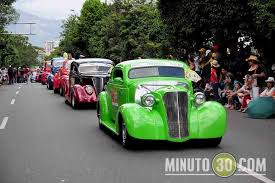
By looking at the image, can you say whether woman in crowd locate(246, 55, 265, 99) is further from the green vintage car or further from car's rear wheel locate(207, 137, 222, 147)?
car's rear wheel locate(207, 137, 222, 147)

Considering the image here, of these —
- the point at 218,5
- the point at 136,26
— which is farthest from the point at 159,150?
the point at 136,26

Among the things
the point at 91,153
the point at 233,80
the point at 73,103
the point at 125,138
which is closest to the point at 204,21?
the point at 233,80

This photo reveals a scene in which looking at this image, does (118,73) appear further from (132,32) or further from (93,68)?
(132,32)

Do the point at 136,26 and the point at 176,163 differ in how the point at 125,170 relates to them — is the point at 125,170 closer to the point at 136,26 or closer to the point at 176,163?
the point at 176,163

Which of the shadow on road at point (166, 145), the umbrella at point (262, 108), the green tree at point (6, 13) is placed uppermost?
the green tree at point (6, 13)

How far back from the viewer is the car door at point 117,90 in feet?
35.5

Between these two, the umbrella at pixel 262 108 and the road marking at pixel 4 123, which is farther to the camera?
the umbrella at pixel 262 108

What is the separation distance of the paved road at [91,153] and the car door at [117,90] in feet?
2.40

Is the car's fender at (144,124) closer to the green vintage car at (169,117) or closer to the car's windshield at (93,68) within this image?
the green vintage car at (169,117)

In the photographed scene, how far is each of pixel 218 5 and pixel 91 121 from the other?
27.6 feet

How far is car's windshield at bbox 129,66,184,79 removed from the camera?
10969 millimetres

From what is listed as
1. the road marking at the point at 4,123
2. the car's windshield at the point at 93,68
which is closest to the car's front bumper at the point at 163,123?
the road marking at the point at 4,123

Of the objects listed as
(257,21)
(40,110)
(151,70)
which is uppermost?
(257,21)

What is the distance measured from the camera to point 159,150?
9.35m
